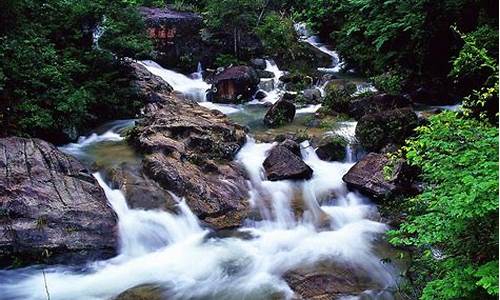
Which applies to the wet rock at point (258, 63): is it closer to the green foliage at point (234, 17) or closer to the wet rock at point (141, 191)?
the green foliage at point (234, 17)

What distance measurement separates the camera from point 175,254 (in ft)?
24.3

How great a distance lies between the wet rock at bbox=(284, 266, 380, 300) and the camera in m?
6.19

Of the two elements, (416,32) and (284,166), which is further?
(416,32)

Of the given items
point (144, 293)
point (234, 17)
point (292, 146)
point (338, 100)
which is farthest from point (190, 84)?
point (144, 293)

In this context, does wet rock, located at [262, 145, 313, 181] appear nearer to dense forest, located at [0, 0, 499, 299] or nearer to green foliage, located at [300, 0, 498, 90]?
dense forest, located at [0, 0, 499, 299]

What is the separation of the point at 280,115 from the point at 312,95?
2.91 m

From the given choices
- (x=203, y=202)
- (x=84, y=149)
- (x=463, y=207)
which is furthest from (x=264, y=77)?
(x=463, y=207)

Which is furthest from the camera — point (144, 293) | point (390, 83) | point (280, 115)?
point (390, 83)

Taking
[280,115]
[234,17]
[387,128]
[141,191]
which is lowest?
[141,191]

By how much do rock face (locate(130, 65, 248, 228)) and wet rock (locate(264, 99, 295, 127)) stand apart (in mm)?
1464

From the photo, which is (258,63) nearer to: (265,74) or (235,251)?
(265,74)

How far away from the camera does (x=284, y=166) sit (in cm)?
962

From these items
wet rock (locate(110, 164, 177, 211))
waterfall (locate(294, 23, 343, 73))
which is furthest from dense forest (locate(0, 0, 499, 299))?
wet rock (locate(110, 164, 177, 211))

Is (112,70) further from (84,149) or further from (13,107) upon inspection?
(13,107)
